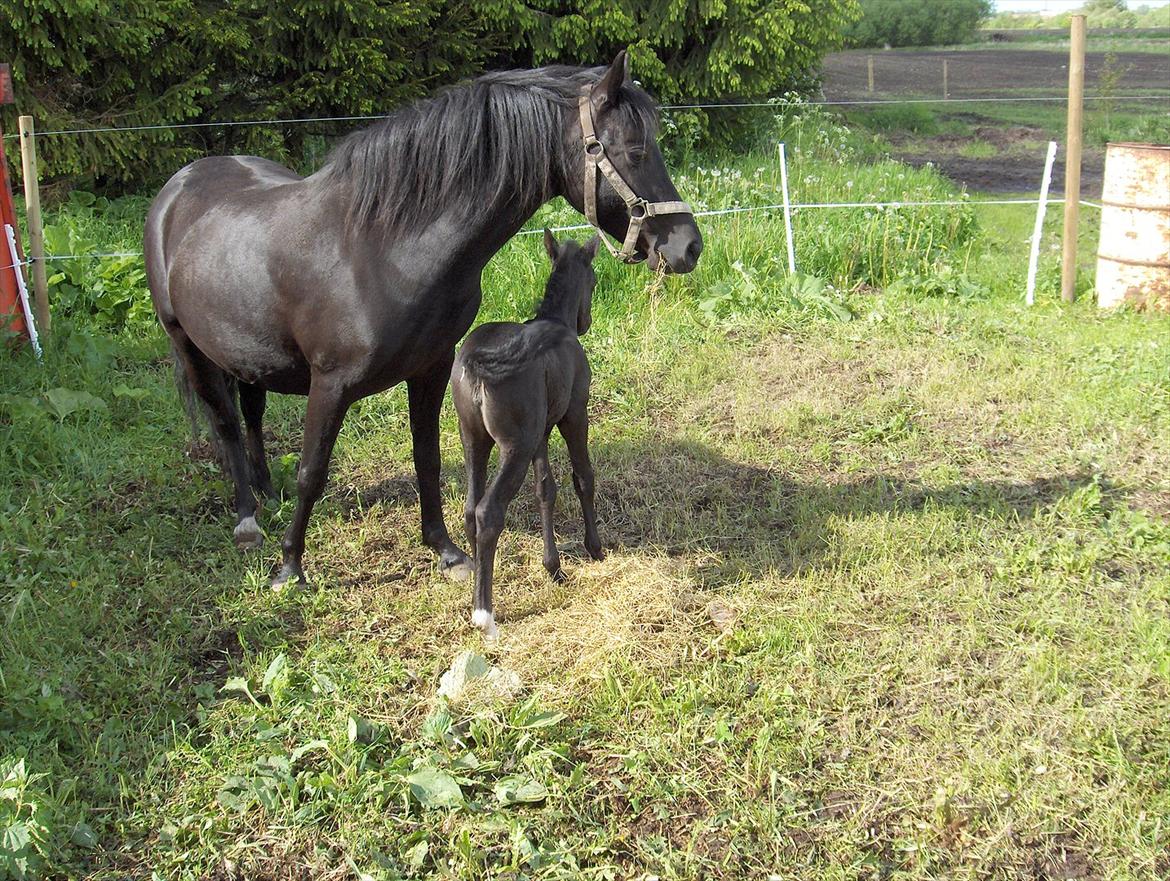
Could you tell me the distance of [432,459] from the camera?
5.00 meters

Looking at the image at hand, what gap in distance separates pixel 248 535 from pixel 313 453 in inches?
36.8

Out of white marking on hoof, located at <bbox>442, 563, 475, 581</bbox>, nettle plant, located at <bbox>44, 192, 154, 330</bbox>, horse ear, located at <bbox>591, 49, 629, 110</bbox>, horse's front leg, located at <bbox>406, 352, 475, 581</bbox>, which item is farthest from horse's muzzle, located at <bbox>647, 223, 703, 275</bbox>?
nettle plant, located at <bbox>44, 192, 154, 330</bbox>

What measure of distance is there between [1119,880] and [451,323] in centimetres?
302

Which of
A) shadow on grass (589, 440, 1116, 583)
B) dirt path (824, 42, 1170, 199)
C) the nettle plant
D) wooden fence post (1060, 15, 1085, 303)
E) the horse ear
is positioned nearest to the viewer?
the horse ear

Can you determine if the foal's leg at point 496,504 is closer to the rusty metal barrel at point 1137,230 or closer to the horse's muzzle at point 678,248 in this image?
the horse's muzzle at point 678,248

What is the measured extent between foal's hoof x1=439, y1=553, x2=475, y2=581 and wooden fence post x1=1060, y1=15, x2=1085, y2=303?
6.08 m

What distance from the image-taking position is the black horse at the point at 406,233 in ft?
13.0

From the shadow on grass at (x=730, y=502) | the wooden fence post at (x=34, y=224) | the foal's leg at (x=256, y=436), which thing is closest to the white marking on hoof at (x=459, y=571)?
the shadow on grass at (x=730, y=502)

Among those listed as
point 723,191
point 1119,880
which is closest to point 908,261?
point 723,191

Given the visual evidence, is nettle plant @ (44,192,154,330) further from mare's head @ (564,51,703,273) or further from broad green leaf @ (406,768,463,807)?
broad green leaf @ (406,768,463,807)

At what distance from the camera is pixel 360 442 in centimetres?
623

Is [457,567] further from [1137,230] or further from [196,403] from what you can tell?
[1137,230]

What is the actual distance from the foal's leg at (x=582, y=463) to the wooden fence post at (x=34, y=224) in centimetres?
460

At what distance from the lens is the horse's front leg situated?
4.80m
